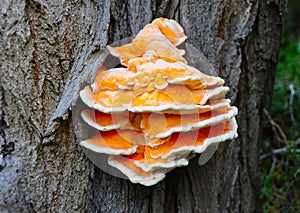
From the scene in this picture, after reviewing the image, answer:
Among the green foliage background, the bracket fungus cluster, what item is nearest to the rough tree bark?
the bracket fungus cluster

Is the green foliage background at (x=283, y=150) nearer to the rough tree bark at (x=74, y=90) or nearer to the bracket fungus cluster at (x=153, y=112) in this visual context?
the rough tree bark at (x=74, y=90)

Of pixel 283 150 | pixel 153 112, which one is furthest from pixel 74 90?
pixel 283 150

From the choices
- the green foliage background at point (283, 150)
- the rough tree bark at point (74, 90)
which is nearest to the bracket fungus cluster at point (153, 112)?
the rough tree bark at point (74, 90)

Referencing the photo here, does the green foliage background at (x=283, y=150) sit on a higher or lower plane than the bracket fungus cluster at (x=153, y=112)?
lower

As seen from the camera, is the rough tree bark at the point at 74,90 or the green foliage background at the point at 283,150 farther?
the green foliage background at the point at 283,150

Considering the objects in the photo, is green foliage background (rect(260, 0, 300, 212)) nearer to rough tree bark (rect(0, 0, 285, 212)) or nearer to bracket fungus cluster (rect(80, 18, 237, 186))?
rough tree bark (rect(0, 0, 285, 212))
